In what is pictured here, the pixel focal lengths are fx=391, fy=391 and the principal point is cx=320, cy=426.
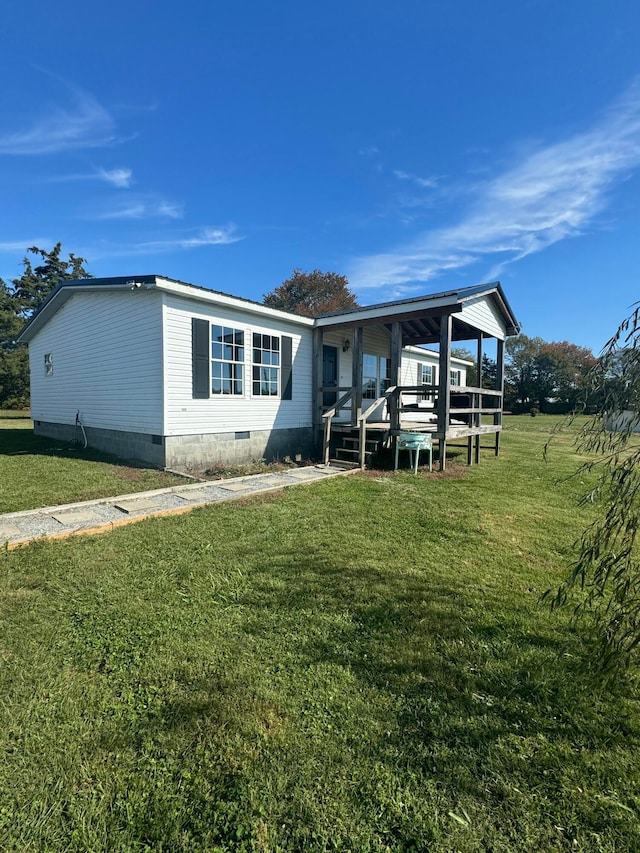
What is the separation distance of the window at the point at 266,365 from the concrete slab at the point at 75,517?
4.96 m

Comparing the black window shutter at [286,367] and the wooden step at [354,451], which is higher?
the black window shutter at [286,367]

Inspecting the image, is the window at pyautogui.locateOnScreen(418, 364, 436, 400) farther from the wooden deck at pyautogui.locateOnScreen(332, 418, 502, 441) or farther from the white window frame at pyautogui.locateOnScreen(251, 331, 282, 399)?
the white window frame at pyautogui.locateOnScreen(251, 331, 282, 399)

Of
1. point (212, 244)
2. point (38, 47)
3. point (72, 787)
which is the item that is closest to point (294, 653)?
point (72, 787)

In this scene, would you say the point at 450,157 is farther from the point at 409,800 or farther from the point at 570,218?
the point at 409,800

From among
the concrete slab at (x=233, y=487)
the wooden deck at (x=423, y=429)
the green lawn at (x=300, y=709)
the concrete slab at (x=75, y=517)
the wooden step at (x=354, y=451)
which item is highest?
the wooden deck at (x=423, y=429)

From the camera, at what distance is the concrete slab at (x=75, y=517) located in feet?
15.3

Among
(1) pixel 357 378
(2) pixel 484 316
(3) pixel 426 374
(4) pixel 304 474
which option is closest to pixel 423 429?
(1) pixel 357 378

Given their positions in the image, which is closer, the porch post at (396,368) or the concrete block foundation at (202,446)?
the concrete block foundation at (202,446)

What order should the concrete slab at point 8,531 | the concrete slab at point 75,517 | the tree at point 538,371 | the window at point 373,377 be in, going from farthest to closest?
the tree at point 538,371, the window at point 373,377, the concrete slab at point 75,517, the concrete slab at point 8,531

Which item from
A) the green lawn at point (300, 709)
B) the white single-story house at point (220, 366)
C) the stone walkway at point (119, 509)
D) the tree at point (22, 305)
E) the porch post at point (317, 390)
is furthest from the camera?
the tree at point (22, 305)

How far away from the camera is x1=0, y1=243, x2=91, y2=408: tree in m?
26.3

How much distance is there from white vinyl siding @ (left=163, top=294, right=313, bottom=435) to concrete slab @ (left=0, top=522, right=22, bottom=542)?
3564 mm

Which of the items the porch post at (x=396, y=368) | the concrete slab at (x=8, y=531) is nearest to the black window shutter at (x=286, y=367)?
the porch post at (x=396, y=368)

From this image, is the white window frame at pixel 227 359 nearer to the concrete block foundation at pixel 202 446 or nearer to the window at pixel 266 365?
the window at pixel 266 365
